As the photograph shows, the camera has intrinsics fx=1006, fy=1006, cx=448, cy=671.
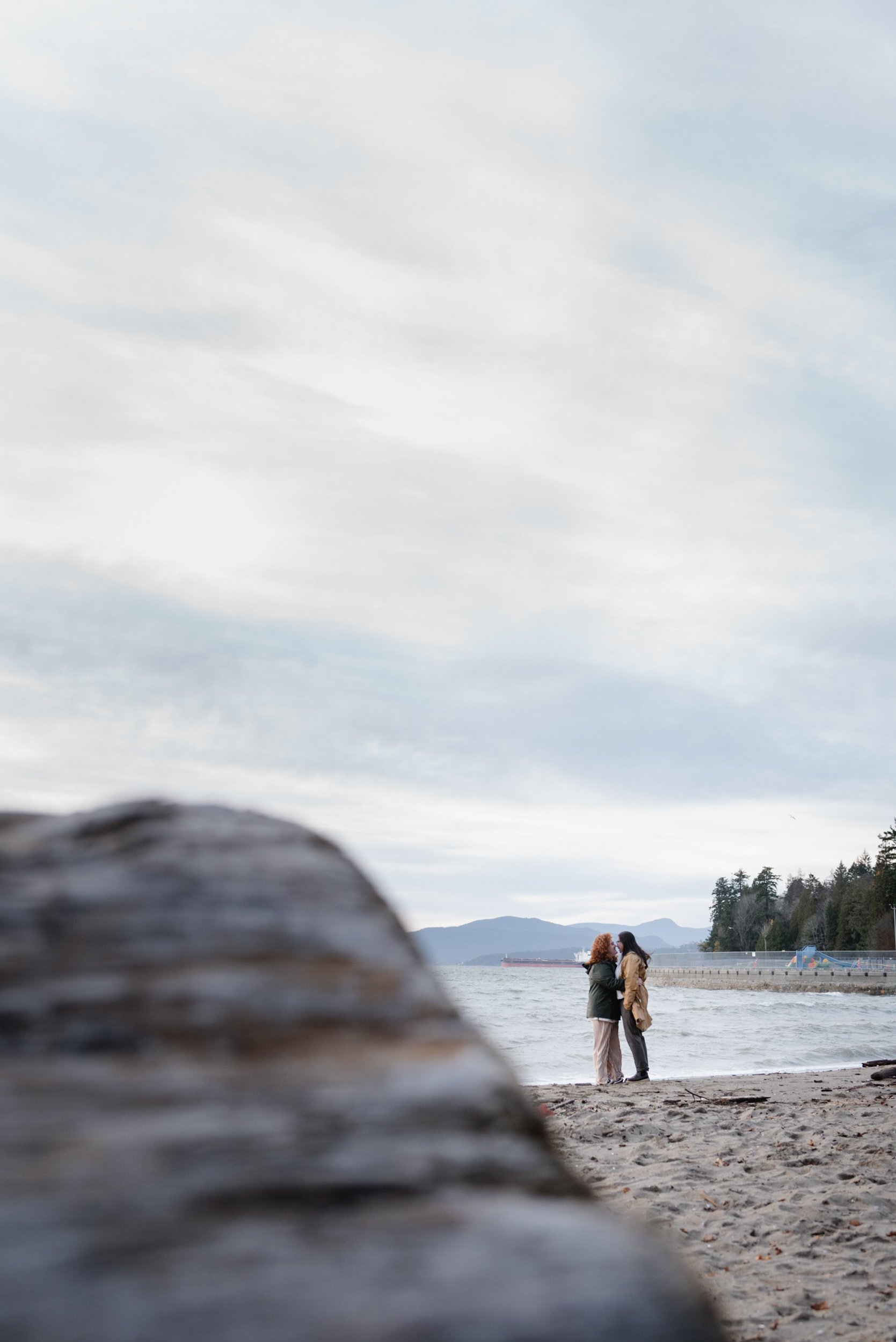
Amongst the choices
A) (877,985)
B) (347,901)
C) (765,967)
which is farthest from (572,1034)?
(765,967)

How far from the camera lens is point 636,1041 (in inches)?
497

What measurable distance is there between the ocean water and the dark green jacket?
48.2 inches

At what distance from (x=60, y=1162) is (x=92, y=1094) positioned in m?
0.09

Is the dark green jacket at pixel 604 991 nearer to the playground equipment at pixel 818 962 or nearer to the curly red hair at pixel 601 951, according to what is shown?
the curly red hair at pixel 601 951

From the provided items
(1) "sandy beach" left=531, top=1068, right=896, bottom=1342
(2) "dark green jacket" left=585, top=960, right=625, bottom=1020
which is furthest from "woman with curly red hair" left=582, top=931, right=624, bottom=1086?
(1) "sandy beach" left=531, top=1068, right=896, bottom=1342

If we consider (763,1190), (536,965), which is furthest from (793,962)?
(536,965)

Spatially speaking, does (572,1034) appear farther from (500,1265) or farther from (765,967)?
(765,967)

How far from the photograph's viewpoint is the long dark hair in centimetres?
1201

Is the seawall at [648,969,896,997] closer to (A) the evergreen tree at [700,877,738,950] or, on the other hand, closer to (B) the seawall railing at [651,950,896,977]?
(B) the seawall railing at [651,950,896,977]

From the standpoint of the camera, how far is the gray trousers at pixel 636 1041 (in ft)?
40.8

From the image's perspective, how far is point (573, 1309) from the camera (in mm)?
914

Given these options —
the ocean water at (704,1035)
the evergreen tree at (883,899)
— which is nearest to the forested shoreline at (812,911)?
the evergreen tree at (883,899)

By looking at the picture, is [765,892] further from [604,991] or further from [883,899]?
[604,991]

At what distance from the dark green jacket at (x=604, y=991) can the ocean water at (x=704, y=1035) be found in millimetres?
1225
